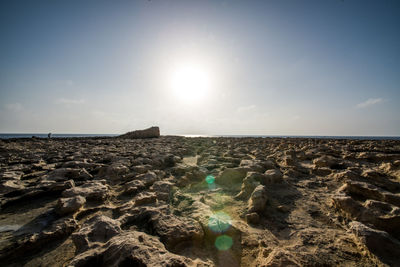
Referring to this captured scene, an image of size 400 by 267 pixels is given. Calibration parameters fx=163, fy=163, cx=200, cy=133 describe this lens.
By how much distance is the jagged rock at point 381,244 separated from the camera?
1.40m

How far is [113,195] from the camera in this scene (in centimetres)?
280

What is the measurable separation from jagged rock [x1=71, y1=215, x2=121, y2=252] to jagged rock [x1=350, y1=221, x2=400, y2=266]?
2.40 meters

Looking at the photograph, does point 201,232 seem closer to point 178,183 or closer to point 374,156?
point 178,183

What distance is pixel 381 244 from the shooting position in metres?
1.49

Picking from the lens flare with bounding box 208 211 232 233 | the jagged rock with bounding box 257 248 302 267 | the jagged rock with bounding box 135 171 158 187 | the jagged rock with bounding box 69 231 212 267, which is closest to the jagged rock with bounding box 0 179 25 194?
the jagged rock with bounding box 135 171 158 187

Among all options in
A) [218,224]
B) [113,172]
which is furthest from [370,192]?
[113,172]

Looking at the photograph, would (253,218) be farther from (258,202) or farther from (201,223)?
(201,223)

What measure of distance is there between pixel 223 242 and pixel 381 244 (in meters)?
1.43

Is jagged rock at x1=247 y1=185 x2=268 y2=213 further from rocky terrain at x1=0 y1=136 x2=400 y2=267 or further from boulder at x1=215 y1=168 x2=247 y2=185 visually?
boulder at x1=215 y1=168 x2=247 y2=185

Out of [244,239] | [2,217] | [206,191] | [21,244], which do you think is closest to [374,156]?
[206,191]

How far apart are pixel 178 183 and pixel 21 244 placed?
2.29 m

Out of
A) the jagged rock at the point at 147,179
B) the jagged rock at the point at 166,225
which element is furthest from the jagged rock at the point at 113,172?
the jagged rock at the point at 166,225

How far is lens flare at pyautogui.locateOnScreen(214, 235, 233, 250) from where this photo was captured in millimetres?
1625

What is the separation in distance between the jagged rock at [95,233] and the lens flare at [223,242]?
40.4 inches
